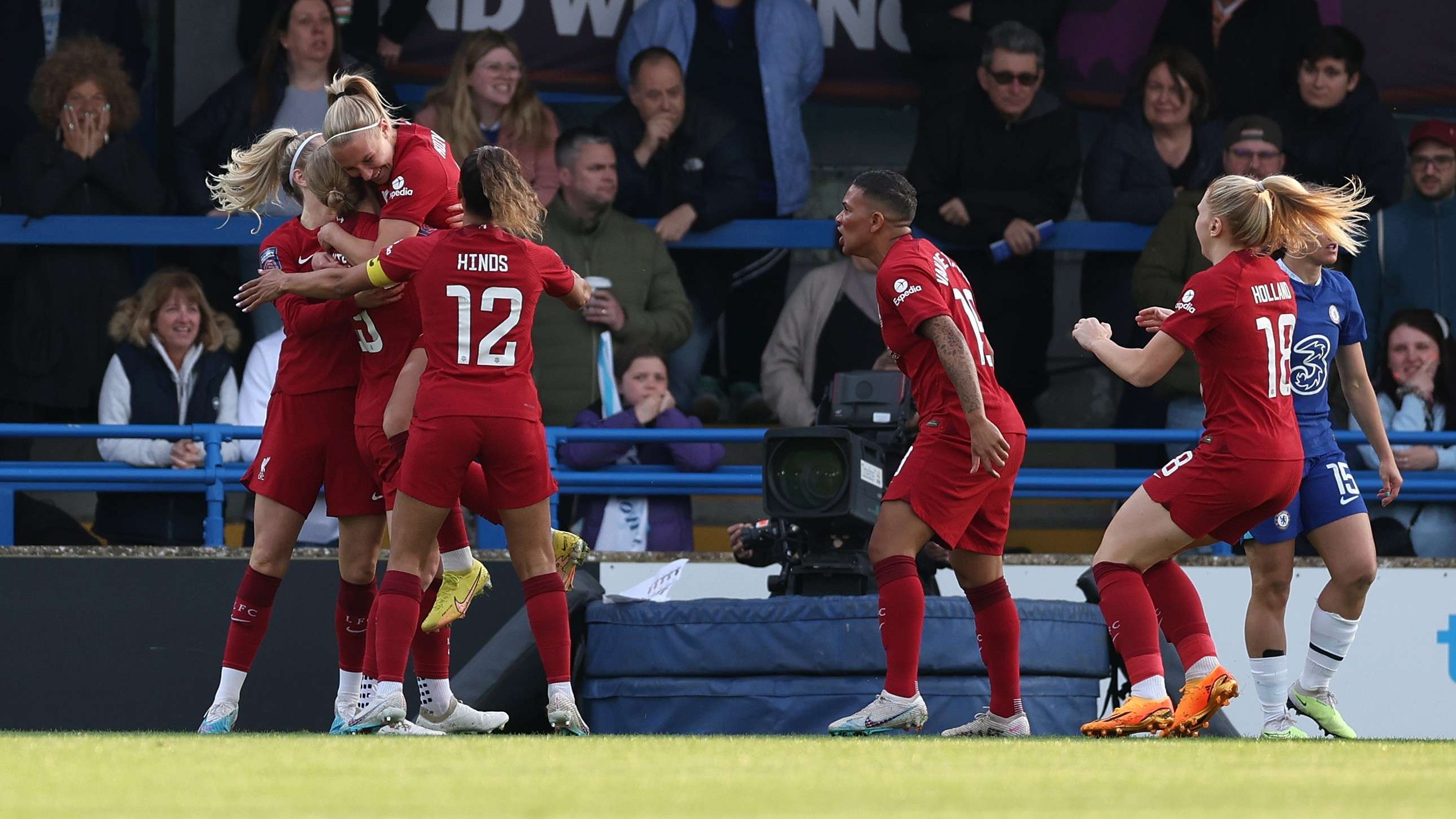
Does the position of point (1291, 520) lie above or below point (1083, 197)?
below

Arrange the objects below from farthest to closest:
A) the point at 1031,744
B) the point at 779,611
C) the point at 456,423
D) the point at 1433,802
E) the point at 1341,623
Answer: the point at 779,611, the point at 1341,623, the point at 456,423, the point at 1031,744, the point at 1433,802

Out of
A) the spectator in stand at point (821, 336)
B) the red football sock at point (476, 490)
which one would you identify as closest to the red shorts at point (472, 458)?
the red football sock at point (476, 490)

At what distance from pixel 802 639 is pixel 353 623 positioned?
170 cm

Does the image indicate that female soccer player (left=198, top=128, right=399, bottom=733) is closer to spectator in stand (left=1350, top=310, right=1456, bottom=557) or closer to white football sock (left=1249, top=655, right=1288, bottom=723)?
white football sock (left=1249, top=655, right=1288, bottom=723)

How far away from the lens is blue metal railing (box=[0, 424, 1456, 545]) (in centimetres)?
859

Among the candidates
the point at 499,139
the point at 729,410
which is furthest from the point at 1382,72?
the point at 499,139

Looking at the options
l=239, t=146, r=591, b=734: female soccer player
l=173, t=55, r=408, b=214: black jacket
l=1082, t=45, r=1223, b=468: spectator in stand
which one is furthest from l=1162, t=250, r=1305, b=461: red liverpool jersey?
l=173, t=55, r=408, b=214: black jacket

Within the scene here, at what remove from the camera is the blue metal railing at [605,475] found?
28.2ft

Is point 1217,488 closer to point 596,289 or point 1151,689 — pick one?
point 1151,689

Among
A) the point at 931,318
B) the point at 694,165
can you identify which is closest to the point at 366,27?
the point at 694,165

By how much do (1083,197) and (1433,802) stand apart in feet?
24.1

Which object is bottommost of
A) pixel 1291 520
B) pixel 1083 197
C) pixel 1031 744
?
pixel 1031 744

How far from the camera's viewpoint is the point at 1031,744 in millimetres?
5293

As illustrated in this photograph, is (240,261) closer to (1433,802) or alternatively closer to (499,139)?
(499,139)
